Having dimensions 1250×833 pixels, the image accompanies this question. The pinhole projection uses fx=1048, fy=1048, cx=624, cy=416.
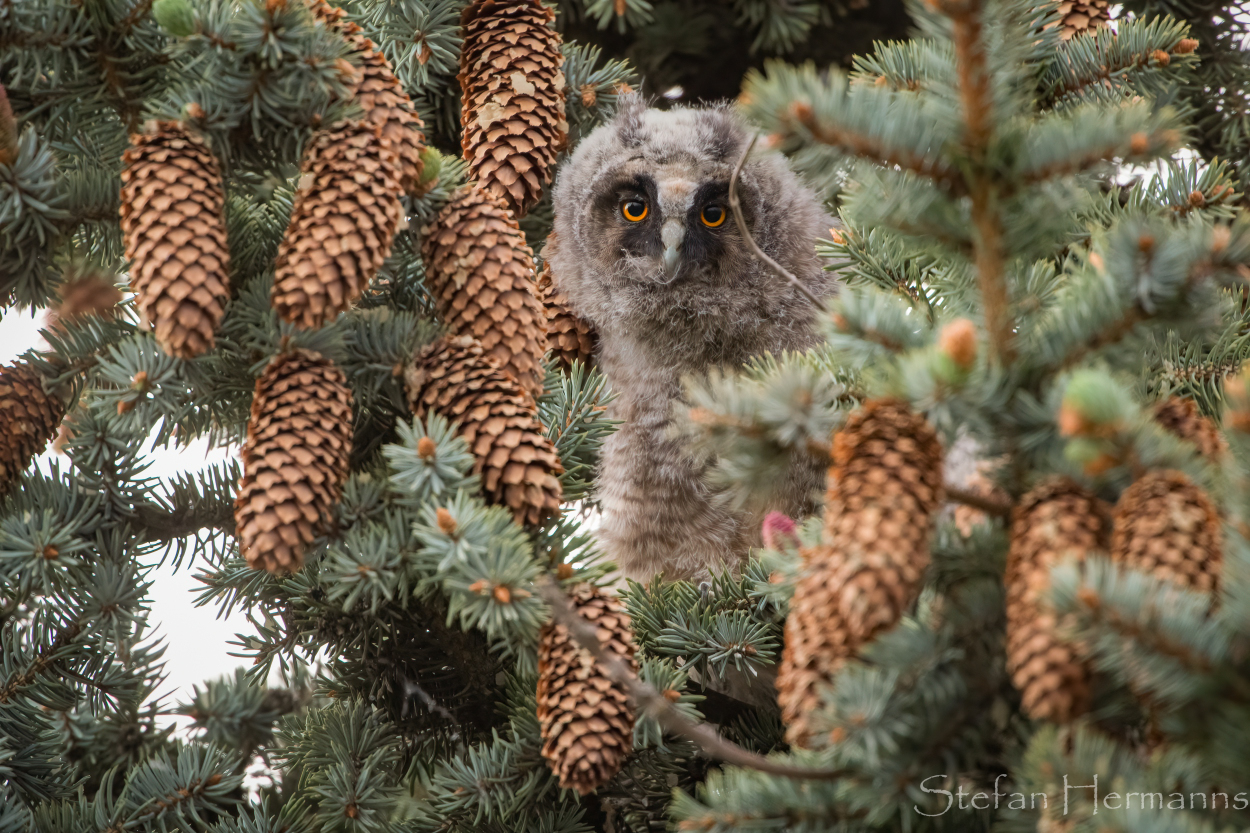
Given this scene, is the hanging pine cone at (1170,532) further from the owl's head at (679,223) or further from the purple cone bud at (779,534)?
the owl's head at (679,223)

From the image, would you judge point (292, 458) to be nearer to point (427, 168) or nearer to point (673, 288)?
point (427, 168)

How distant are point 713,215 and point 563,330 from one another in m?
0.40

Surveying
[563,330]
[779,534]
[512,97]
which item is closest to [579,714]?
[779,534]

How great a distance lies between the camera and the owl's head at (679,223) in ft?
7.02

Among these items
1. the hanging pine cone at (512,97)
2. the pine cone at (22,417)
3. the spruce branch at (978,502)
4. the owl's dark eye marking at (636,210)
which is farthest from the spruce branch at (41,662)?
the owl's dark eye marking at (636,210)

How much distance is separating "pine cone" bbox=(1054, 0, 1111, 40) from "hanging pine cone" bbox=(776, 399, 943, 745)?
1.07 meters

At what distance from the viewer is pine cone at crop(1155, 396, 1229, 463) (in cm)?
77

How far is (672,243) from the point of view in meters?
2.11

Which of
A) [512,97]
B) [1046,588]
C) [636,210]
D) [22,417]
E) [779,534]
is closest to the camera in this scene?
[1046,588]

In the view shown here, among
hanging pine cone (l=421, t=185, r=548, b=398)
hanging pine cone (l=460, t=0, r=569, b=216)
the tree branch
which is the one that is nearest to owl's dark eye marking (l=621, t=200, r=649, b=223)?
hanging pine cone (l=460, t=0, r=569, b=216)

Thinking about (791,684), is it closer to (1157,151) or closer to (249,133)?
(1157,151)

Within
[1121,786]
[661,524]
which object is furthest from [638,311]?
[1121,786]

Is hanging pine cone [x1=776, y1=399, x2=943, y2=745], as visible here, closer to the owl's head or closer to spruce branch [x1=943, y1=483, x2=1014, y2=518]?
spruce branch [x1=943, y1=483, x2=1014, y2=518]

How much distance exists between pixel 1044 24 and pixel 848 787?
1000 mm
